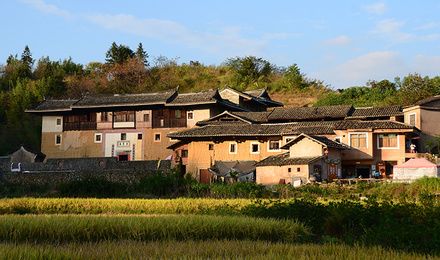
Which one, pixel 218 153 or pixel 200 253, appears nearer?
pixel 200 253

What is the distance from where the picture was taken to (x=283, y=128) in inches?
1219

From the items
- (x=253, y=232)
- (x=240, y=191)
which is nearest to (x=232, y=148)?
(x=240, y=191)

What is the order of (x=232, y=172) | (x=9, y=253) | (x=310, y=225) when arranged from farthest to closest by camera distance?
(x=232, y=172) < (x=310, y=225) < (x=9, y=253)

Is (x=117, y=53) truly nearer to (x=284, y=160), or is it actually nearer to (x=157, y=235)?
(x=284, y=160)

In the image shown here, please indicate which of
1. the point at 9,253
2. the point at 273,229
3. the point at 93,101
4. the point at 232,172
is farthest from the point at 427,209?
the point at 93,101

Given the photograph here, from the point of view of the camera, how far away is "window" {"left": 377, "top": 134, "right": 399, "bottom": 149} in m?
29.1

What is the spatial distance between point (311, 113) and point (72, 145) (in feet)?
65.3

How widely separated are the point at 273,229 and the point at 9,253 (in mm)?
5842

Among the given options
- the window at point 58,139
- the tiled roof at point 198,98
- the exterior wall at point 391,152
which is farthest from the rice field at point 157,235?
the window at point 58,139

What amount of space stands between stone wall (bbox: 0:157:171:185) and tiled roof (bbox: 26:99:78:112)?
7388 millimetres

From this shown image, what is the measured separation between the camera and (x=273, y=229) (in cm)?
1094

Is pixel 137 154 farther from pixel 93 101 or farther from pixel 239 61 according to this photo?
pixel 239 61

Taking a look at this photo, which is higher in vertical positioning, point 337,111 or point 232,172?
point 337,111

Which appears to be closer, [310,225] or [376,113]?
[310,225]
